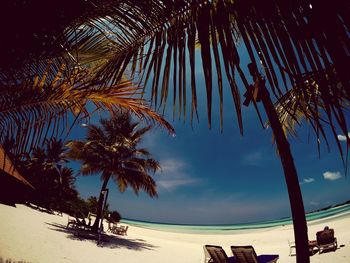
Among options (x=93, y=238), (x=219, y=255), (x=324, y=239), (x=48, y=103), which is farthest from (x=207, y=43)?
(x=93, y=238)

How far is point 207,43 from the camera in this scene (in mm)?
1062

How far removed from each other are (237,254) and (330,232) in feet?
18.3

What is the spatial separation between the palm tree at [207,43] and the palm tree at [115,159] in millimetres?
15839

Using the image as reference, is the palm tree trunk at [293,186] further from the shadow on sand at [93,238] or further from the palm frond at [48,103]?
the shadow on sand at [93,238]

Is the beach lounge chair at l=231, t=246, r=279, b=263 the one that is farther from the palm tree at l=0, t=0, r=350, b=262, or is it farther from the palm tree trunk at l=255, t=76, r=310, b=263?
the palm tree at l=0, t=0, r=350, b=262

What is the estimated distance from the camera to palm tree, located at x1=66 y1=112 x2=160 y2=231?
17.8m

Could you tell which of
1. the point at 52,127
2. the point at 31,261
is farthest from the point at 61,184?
the point at 52,127

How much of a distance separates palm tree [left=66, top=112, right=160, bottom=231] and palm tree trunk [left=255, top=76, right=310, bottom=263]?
14.9m

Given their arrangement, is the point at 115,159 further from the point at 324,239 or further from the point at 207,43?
the point at 207,43

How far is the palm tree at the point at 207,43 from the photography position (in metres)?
0.76

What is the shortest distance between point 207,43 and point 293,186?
2619 millimetres

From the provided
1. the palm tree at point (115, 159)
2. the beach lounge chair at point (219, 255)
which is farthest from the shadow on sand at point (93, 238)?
the beach lounge chair at point (219, 255)

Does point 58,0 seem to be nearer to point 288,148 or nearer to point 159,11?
point 159,11

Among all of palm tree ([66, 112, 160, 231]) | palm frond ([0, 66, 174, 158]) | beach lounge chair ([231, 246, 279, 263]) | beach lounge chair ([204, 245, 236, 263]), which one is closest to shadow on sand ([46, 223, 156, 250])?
palm tree ([66, 112, 160, 231])
